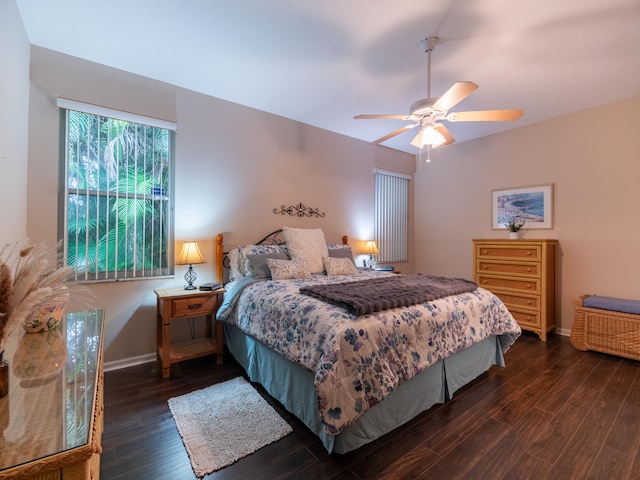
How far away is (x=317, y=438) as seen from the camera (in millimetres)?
1735

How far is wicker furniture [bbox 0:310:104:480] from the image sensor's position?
60 cm

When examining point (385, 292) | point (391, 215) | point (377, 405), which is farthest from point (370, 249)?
point (377, 405)

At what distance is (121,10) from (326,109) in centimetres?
202

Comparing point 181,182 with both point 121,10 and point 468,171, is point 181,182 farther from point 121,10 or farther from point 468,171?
point 468,171

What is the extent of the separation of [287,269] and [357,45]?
199 cm

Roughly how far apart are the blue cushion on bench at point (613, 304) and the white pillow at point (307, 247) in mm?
2833

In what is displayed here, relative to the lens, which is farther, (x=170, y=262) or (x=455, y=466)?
(x=170, y=262)

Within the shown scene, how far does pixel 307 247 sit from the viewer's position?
10.6ft

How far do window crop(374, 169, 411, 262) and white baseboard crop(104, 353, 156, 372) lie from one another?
3353mm

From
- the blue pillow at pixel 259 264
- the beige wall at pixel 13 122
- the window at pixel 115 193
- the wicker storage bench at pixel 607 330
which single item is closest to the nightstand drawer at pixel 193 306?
the blue pillow at pixel 259 264

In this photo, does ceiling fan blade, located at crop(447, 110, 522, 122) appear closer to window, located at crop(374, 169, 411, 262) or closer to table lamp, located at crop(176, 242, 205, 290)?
window, located at crop(374, 169, 411, 262)

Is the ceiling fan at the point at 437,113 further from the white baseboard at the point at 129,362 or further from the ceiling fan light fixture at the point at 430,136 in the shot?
the white baseboard at the point at 129,362

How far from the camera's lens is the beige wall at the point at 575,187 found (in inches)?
123

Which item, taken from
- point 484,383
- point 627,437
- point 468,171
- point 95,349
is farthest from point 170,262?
point 468,171
